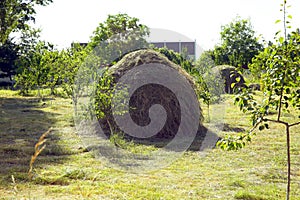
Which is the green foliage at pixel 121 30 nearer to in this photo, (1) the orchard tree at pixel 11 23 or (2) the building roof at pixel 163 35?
(2) the building roof at pixel 163 35

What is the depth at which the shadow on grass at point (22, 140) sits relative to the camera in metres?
6.20

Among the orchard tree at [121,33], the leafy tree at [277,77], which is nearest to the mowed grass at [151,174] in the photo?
the leafy tree at [277,77]

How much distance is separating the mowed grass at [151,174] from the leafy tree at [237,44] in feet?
78.8

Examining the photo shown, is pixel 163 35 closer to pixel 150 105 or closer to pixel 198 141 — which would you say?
pixel 150 105

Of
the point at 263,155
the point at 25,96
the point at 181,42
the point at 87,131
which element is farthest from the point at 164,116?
the point at 181,42

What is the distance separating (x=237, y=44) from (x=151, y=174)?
29.3 meters

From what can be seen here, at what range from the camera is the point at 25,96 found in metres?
20.9

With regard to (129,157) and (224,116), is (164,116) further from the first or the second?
(224,116)

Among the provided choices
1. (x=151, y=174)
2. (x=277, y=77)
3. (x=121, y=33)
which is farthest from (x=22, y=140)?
(x=121, y=33)

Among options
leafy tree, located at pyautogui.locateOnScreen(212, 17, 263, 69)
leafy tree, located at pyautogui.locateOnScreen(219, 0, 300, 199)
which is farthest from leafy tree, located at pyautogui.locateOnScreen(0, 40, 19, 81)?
leafy tree, located at pyautogui.locateOnScreen(219, 0, 300, 199)

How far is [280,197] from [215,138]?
4.12m

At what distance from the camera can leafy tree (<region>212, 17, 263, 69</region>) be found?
32.8m

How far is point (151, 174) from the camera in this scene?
236 inches

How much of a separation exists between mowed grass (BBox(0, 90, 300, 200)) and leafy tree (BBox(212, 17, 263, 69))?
946 inches
